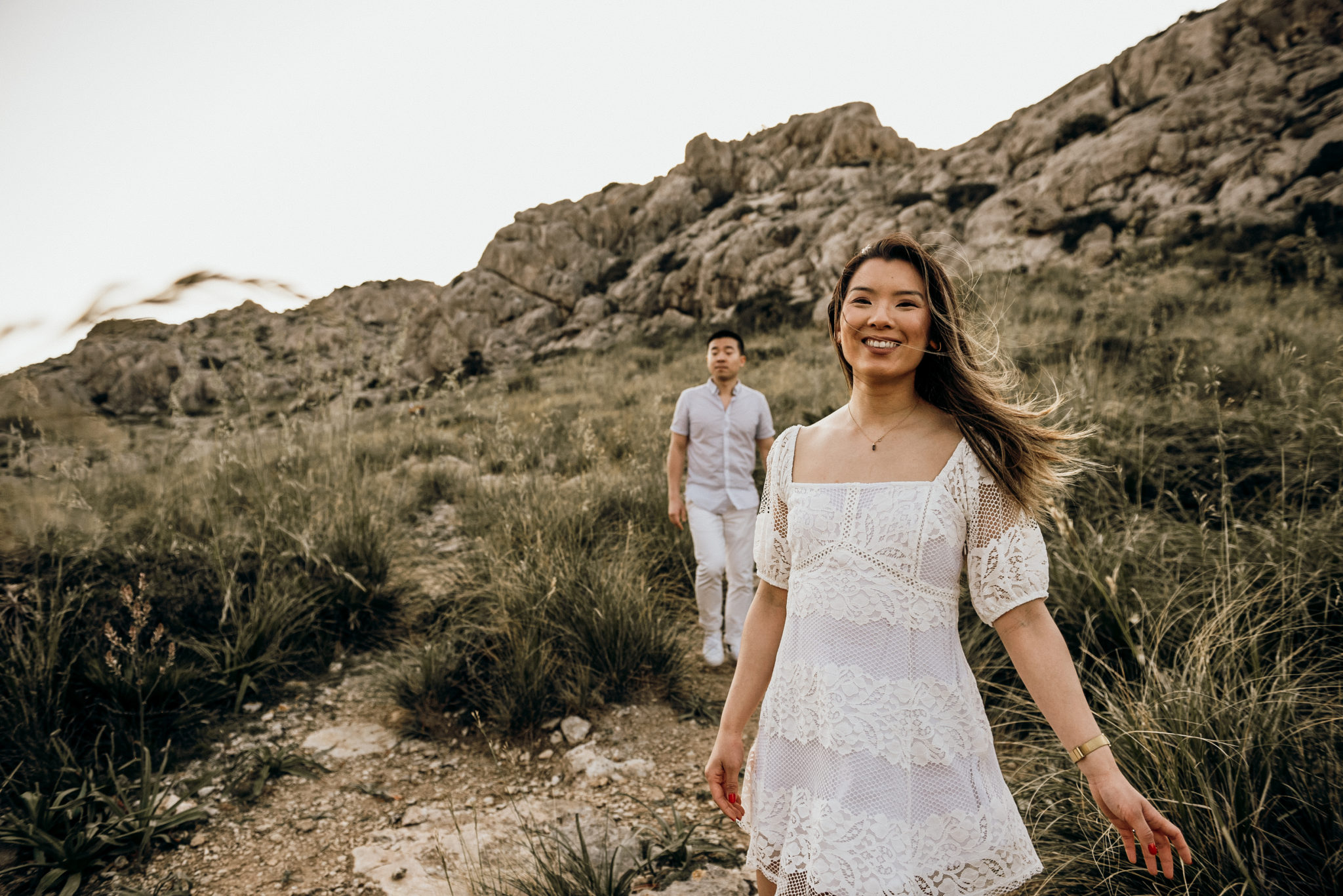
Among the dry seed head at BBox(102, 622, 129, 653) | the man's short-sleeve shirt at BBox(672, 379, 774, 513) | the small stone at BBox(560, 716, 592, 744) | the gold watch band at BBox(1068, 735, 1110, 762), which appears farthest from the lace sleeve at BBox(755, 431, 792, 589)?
the dry seed head at BBox(102, 622, 129, 653)

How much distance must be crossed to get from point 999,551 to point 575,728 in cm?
294

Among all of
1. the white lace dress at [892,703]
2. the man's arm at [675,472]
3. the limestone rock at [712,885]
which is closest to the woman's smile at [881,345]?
the white lace dress at [892,703]

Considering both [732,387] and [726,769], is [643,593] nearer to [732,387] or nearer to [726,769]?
[732,387]

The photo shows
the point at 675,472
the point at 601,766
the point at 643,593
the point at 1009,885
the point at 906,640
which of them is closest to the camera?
the point at 1009,885

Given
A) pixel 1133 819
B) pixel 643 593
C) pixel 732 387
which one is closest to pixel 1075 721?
pixel 1133 819

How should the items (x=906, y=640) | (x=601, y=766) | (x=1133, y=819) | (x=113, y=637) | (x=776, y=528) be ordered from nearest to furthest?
(x=1133, y=819) < (x=906, y=640) < (x=776, y=528) < (x=113, y=637) < (x=601, y=766)

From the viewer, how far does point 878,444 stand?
1.43m

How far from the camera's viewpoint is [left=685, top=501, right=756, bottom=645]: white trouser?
167 inches

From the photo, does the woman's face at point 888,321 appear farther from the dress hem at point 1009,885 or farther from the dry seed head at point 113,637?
the dry seed head at point 113,637

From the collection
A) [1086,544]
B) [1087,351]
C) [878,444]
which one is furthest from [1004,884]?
[1087,351]

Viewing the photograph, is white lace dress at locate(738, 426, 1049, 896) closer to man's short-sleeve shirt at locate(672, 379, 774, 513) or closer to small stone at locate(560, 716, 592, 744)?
small stone at locate(560, 716, 592, 744)

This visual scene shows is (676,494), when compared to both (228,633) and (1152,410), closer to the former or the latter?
(228,633)

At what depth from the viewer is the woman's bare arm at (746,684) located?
1.50 meters

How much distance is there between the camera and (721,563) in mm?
4262
